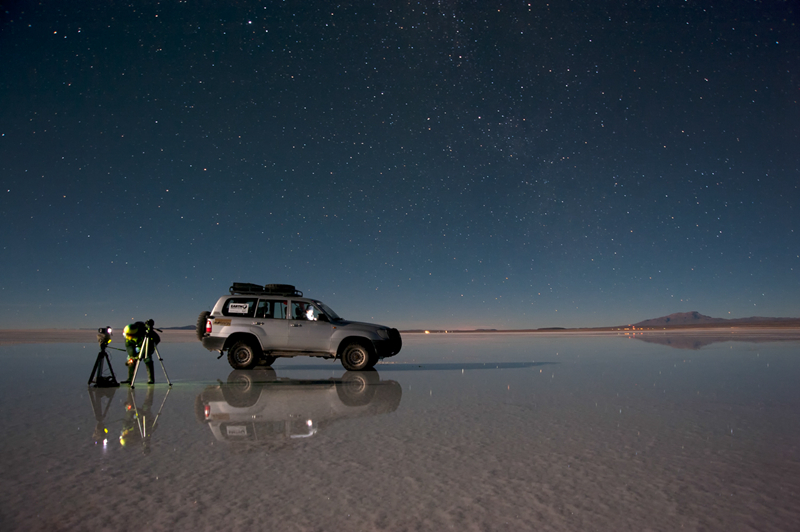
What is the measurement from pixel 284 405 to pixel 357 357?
20.1ft

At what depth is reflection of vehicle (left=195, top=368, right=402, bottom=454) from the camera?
613 cm

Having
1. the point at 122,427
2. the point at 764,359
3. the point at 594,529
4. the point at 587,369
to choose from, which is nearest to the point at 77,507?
the point at 122,427

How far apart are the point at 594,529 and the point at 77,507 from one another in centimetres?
380

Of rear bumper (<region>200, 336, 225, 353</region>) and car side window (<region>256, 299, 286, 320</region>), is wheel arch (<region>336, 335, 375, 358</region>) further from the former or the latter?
rear bumper (<region>200, 336, 225, 353</region>)

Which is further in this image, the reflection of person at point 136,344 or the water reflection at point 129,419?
the reflection of person at point 136,344

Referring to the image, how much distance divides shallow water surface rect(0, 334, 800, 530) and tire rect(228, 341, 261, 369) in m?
4.31

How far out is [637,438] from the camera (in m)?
5.78

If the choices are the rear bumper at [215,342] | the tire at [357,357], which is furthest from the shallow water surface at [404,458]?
the rear bumper at [215,342]

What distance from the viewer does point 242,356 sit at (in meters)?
14.3

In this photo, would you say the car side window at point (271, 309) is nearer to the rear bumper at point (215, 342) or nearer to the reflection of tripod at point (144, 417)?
the rear bumper at point (215, 342)

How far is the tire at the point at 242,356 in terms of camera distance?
1425 cm

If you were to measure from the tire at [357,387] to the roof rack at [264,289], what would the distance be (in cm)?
329

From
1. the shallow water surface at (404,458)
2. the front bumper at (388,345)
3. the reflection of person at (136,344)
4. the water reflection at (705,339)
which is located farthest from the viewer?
the water reflection at (705,339)

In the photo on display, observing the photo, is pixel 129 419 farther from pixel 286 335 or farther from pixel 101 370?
pixel 286 335
